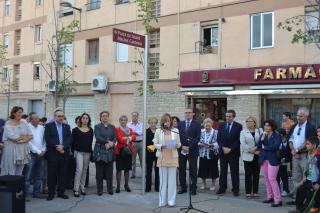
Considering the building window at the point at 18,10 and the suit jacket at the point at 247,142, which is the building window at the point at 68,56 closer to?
the building window at the point at 18,10

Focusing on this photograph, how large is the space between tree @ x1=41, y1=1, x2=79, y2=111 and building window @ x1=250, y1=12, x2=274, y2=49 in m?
8.30

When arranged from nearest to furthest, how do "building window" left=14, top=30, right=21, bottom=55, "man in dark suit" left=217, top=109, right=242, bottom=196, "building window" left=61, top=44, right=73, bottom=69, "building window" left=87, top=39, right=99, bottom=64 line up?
"man in dark suit" left=217, top=109, right=242, bottom=196
"building window" left=87, top=39, right=99, bottom=64
"building window" left=61, top=44, right=73, bottom=69
"building window" left=14, top=30, right=21, bottom=55

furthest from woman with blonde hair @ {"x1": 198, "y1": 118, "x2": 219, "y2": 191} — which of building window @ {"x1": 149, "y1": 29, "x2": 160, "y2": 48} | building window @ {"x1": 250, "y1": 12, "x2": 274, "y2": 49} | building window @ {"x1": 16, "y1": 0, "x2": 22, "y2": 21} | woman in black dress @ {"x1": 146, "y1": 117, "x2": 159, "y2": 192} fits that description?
building window @ {"x1": 16, "y1": 0, "x2": 22, "y2": 21}

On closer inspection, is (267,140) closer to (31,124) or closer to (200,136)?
(200,136)

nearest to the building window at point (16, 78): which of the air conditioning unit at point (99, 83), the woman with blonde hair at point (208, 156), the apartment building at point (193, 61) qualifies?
the apartment building at point (193, 61)

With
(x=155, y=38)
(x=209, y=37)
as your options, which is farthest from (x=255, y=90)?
(x=155, y=38)

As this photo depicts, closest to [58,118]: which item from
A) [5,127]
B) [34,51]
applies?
[5,127]

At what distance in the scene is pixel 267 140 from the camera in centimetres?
975

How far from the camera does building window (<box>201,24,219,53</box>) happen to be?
18.6m

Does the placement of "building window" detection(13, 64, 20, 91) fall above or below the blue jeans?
above

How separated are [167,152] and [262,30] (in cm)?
942

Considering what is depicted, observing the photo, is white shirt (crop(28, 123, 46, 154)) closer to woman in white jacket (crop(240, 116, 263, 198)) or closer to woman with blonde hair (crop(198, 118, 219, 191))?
woman with blonde hair (crop(198, 118, 219, 191))

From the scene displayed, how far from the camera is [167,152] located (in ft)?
30.4

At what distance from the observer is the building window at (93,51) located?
23.4 m
